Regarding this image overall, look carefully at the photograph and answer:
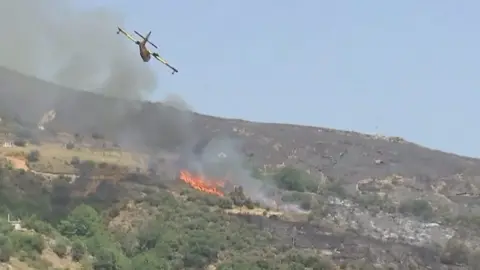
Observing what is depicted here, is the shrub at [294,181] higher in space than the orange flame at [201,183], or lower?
higher

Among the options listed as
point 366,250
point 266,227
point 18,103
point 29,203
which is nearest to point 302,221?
point 266,227

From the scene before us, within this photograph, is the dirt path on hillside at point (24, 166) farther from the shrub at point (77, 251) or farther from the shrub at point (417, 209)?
the shrub at point (417, 209)

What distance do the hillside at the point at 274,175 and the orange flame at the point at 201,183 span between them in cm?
46

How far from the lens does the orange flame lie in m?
77.2

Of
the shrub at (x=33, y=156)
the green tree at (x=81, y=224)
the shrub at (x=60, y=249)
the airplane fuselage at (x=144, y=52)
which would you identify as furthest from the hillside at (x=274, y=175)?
the airplane fuselage at (x=144, y=52)

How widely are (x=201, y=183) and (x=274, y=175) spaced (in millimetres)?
16658

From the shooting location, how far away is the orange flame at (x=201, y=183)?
7716cm

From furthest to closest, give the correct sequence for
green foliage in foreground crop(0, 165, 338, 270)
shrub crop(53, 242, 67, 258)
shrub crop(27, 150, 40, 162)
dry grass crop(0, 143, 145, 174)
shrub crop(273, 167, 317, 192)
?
shrub crop(273, 167, 317, 192), shrub crop(27, 150, 40, 162), dry grass crop(0, 143, 145, 174), green foliage in foreground crop(0, 165, 338, 270), shrub crop(53, 242, 67, 258)

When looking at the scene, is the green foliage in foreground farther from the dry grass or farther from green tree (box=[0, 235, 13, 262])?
the dry grass

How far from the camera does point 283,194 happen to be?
83.6 metres

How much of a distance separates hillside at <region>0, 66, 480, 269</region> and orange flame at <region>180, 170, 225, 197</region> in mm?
462

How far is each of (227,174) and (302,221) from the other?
20.9m

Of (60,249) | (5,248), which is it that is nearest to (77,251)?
(60,249)

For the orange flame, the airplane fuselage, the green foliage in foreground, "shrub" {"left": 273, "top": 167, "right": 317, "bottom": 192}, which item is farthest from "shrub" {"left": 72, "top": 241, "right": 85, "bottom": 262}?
"shrub" {"left": 273, "top": 167, "right": 317, "bottom": 192}
